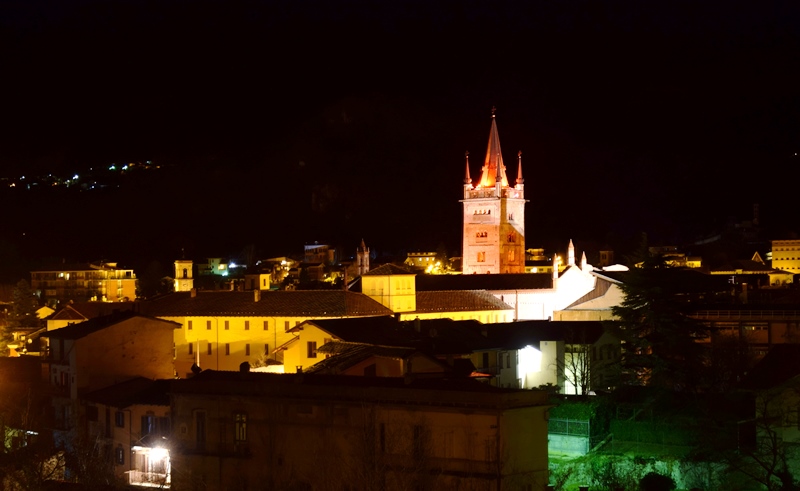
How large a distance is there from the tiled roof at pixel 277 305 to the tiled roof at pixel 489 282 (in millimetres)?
18155

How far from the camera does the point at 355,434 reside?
32031 millimetres

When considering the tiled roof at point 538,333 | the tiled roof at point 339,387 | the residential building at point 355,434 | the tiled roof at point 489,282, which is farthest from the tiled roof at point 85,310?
the residential building at point 355,434

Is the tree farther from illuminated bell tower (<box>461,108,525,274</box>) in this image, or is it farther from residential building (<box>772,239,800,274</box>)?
residential building (<box>772,239,800,274</box>)

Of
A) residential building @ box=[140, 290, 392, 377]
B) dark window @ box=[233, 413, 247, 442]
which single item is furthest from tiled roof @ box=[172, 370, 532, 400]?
residential building @ box=[140, 290, 392, 377]

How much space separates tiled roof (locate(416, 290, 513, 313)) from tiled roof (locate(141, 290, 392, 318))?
5.49 m

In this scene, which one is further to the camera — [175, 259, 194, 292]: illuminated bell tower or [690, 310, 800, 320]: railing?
[175, 259, 194, 292]: illuminated bell tower

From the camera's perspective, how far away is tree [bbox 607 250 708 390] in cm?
4247

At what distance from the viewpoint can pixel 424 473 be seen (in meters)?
30.2

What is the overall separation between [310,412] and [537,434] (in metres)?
6.43

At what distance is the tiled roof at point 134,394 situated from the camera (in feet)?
137

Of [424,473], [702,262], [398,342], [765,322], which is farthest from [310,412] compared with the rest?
[702,262]

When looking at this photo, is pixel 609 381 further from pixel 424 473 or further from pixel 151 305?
pixel 151 305

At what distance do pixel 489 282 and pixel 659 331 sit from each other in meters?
42.5

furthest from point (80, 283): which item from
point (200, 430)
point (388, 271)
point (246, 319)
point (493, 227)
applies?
point (200, 430)
